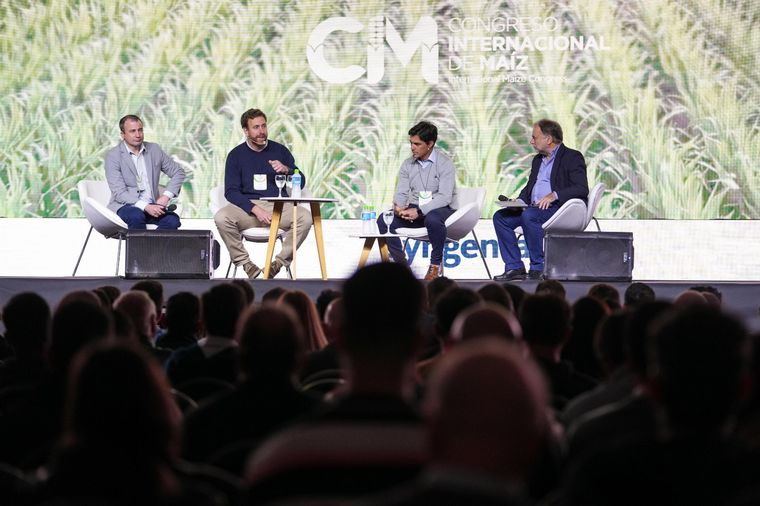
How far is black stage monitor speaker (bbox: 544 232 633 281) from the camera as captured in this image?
736 cm

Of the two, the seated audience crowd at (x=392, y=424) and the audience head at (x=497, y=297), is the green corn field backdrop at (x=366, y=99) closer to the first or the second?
the audience head at (x=497, y=297)

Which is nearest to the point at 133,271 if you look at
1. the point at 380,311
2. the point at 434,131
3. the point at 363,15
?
the point at 434,131

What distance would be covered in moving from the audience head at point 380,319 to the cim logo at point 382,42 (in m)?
8.13

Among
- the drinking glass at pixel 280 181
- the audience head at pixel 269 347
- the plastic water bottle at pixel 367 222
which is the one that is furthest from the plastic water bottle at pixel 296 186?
the audience head at pixel 269 347

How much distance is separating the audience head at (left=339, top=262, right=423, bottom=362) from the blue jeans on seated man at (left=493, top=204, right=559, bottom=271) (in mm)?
6242

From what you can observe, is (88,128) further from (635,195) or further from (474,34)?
(635,195)

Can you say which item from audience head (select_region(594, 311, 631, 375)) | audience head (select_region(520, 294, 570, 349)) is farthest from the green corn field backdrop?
audience head (select_region(594, 311, 631, 375))

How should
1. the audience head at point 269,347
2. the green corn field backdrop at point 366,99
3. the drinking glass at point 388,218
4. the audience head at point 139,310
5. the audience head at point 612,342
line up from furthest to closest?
the green corn field backdrop at point 366,99 < the drinking glass at point 388,218 < the audience head at point 139,310 < the audience head at point 612,342 < the audience head at point 269,347

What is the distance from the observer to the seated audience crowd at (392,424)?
1.04 meters

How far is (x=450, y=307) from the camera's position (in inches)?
121

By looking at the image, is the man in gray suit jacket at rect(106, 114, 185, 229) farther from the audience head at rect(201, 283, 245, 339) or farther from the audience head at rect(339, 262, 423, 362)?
the audience head at rect(339, 262, 423, 362)

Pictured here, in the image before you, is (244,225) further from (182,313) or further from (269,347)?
(269,347)

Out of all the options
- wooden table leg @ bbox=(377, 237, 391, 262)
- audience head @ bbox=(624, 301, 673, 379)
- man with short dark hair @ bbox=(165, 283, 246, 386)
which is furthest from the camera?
wooden table leg @ bbox=(377, 237, 391, 262)

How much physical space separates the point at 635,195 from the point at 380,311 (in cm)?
832
